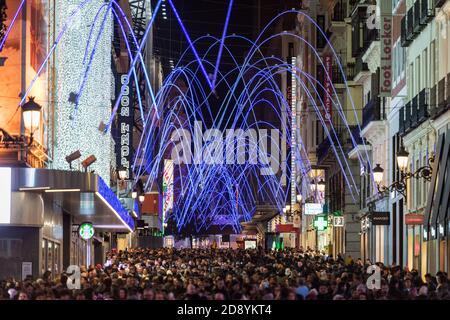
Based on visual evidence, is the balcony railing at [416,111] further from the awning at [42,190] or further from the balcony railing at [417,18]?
the awning at [42,190]

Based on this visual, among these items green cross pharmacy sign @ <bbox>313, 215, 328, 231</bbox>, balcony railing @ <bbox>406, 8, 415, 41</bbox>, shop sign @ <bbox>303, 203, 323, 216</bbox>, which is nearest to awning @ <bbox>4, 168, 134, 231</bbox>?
balcony railing @ <bbox>406, 8, 415, 41</bbox>

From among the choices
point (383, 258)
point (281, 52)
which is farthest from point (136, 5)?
point (383, 258)

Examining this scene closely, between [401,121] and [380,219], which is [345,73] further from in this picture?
[380,219]

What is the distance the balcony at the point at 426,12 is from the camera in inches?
1695

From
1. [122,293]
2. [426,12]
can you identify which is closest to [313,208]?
[426,12]

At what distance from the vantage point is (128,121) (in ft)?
299

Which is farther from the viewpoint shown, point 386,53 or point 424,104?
point 386,53

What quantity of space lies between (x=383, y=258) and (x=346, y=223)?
44.8 ft

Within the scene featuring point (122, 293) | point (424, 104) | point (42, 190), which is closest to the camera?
point (122, 293)

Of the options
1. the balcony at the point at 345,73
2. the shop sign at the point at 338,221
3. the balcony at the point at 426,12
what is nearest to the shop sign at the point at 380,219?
the balcony at the point at 426,12

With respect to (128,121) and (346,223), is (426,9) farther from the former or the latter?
(128,121)

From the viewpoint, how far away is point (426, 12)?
43.4m

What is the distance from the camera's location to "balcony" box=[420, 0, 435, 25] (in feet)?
141
